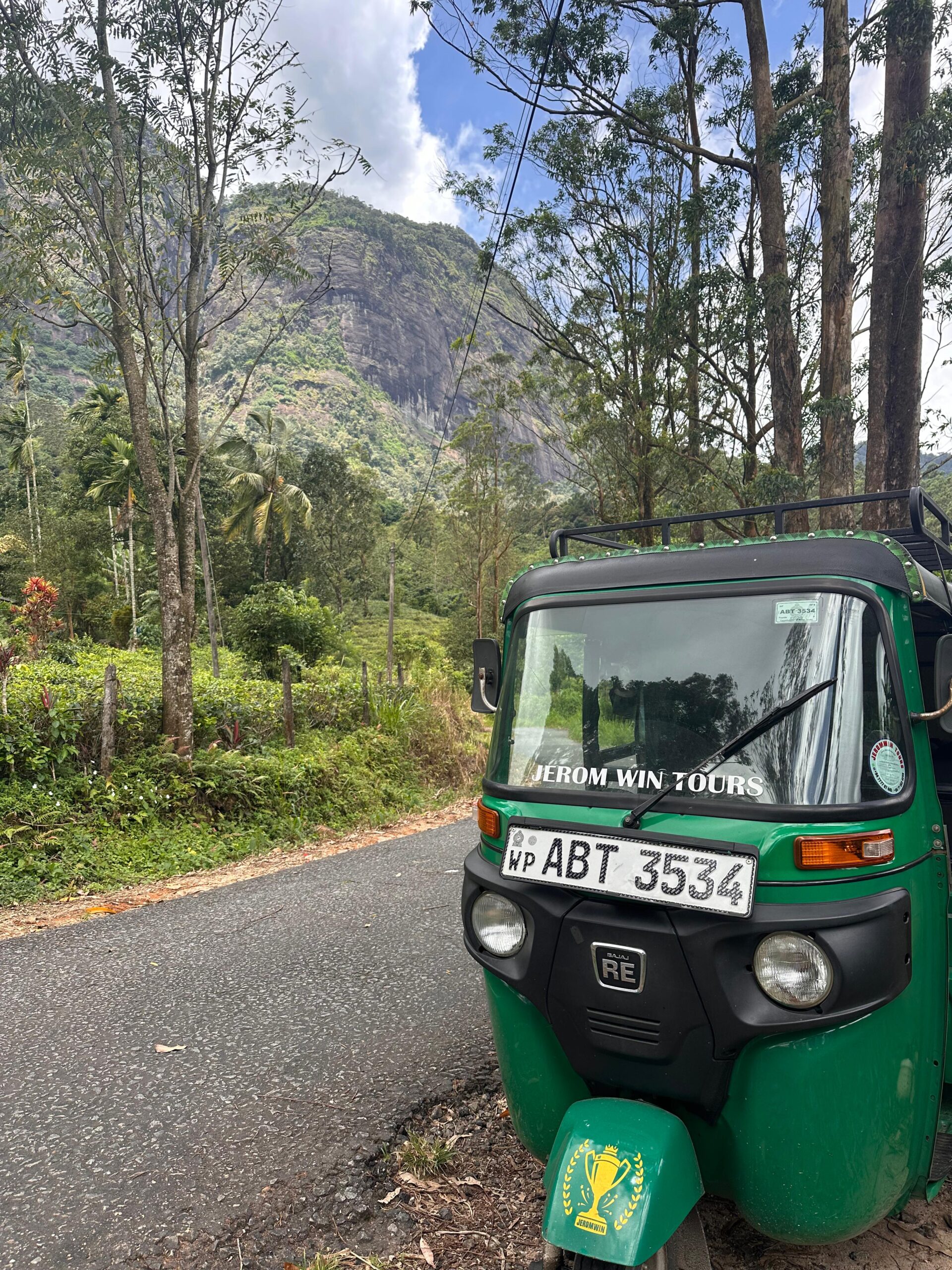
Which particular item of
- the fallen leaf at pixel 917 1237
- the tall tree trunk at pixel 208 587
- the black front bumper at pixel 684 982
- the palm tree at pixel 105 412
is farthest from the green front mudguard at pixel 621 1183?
the palm tree at pixel 105 412

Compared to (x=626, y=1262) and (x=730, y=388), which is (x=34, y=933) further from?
(x=730, y=388)

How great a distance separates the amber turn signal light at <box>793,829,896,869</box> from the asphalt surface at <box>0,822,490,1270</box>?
2056 mm

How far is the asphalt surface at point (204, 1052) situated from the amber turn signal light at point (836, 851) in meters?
2.06

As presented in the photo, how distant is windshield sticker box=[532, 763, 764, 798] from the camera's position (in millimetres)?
2164

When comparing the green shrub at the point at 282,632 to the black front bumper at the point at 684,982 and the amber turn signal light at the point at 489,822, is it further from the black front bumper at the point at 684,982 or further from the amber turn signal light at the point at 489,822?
the black front bumper at the point at 684,982

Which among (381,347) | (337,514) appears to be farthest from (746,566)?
(381,347)

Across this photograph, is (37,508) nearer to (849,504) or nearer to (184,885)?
(184,885)

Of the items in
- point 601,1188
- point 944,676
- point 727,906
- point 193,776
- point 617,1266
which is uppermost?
point 944,676

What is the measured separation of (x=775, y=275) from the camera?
40.0ft

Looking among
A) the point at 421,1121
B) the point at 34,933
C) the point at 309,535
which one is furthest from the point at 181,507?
the point at 309,535

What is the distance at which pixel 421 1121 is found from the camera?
3.19 m

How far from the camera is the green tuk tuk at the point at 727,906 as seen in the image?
6.42 feet

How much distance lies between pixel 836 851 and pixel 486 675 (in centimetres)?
151

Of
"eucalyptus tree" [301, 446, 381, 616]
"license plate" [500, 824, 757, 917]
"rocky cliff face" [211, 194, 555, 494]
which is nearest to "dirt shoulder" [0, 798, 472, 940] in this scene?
"license plate" [500, 824, 757, 917]
